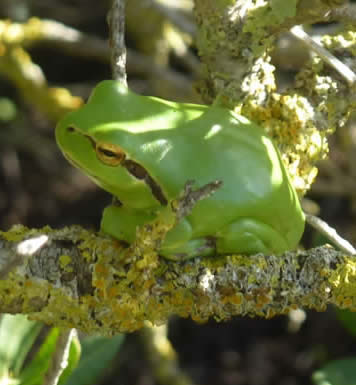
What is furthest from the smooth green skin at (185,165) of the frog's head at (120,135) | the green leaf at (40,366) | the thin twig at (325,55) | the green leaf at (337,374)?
the green leaf at (337,374)

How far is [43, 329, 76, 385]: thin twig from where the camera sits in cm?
118

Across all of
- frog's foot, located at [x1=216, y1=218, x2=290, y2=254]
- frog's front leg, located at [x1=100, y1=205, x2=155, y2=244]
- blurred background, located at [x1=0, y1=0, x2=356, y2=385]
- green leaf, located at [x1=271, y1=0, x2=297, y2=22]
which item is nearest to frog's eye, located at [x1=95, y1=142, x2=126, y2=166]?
frog's front leg, located at [x1=100, y1=205, x2=155, y2=244]

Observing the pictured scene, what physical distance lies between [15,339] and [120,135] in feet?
2.32

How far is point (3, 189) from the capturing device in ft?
9.46

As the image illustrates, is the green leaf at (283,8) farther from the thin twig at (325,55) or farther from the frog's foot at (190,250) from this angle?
the frog's foot at (190,250)

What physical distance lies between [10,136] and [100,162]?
1.83 meters

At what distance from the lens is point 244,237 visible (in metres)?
1.19

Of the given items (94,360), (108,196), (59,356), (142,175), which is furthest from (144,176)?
(108,196)

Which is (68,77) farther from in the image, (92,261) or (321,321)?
(92,261)

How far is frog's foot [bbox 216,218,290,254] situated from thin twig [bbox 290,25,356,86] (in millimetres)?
340

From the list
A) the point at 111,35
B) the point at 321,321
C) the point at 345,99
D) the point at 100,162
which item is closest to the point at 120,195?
the point at 100,162

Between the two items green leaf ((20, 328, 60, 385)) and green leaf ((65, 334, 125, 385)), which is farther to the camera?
green leaf ((65, 334, 125, 385))

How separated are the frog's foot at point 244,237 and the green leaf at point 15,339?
625 millimetres

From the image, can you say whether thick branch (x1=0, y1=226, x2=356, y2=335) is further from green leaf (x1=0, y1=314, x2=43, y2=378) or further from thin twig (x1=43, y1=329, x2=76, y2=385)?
green leaf (x1=0, y1=314, x2=43, y2=378)
